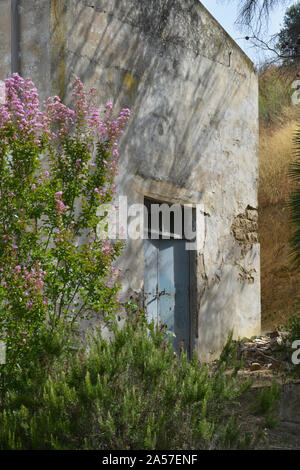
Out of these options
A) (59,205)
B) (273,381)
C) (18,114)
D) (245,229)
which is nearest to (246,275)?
(245,229)

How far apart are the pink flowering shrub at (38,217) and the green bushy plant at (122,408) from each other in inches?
22.8

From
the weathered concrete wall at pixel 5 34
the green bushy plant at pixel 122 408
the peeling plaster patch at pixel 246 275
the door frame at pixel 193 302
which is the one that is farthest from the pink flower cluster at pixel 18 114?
the peeling plaster patch at pixel 246 275

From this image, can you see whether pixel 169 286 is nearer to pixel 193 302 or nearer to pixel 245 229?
pixel 193 302

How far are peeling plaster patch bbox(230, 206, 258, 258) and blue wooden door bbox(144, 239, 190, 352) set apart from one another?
1.25 m

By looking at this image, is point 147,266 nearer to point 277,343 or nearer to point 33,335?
point 277,343

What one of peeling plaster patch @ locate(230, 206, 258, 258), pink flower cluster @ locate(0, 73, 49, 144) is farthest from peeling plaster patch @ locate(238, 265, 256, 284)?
pink flower cluster @ locate(0, 73, 49, 144)

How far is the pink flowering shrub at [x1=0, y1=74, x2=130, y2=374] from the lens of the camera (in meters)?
4.14

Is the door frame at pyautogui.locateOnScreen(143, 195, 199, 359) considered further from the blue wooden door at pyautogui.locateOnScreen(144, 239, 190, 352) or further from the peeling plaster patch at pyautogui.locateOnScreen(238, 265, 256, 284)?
the peeling plaster patch at pyautogui.locateOnScreen(238, 265, 256, 284)

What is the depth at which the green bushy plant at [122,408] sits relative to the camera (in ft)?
10.4

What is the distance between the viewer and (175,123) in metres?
6.95

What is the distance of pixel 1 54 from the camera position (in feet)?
18.0

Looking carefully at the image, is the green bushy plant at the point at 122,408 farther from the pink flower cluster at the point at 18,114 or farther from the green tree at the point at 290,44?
the green tree at the point at 290,44

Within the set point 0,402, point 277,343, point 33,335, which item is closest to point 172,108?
point 277,343
